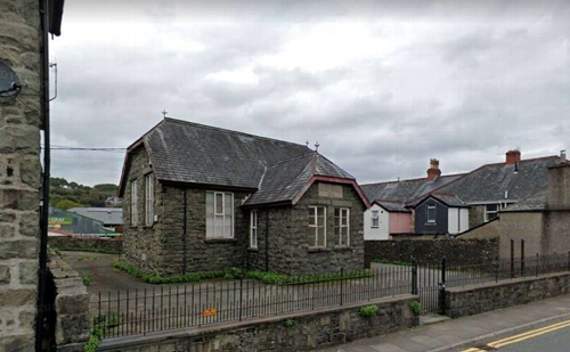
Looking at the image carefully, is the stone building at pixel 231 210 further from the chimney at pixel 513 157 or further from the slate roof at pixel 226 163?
the chimney at pixel 513 157

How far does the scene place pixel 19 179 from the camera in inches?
179

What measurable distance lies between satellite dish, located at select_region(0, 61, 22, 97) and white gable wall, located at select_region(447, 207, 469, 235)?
33121mm

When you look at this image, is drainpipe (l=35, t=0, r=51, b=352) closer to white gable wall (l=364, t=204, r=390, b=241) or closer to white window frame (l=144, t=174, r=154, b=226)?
white window frame (l=144, t=174, r=154, b=226)

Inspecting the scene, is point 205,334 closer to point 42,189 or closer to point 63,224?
point 42,189

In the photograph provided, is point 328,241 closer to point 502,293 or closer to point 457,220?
point 502,293

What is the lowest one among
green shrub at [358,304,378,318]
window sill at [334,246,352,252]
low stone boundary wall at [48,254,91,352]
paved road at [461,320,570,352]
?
paved road at [461,320,570,352]

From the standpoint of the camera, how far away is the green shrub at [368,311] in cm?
905

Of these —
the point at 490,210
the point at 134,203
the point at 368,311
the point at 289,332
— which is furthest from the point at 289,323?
the point at 490,210

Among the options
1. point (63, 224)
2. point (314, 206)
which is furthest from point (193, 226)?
point (63, 224)

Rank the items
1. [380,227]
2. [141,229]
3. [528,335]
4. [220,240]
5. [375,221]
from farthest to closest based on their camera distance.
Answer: [375,221] < [380,227] < [141,229] < [220,240] < [528,335]

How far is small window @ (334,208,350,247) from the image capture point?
55.5ft

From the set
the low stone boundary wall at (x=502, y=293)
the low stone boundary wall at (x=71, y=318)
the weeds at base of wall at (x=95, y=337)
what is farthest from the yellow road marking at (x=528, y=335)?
the low stone boundary wall at (x=71, y=318)

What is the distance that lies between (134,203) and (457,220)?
26.5m

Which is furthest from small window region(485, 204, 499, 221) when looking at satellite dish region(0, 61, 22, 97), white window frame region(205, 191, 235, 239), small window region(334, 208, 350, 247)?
satellite dish region(0, 61, 22, 97)
